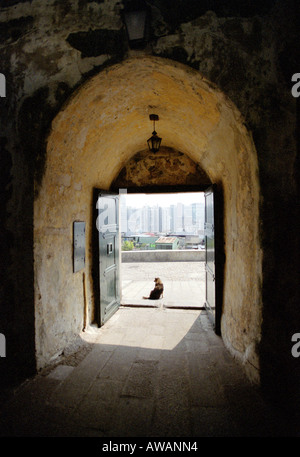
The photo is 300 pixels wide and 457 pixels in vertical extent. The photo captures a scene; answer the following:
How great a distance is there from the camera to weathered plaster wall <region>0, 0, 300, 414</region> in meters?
2.46

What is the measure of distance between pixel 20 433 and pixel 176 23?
4.20 m

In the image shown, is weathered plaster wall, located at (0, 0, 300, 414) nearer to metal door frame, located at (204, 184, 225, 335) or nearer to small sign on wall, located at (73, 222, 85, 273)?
small sign on wall, located at (73, 222, 85, 273)

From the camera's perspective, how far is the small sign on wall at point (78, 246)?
3.84m

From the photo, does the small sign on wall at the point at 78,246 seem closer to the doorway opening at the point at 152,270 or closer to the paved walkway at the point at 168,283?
the doorway opening at the point at 152,270

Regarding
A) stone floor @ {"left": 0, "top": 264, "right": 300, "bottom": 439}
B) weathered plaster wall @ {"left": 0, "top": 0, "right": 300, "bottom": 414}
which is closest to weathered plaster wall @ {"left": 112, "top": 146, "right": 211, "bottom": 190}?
weathered plaster wall @ {"left": 0, "top": 0, "right": 300, "bottom": 414}

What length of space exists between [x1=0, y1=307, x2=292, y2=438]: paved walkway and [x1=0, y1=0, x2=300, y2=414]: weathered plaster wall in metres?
0.38

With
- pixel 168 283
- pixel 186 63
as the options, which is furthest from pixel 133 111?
pixel 168 283

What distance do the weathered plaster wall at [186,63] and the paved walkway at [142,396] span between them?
380mm

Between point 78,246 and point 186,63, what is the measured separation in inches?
115

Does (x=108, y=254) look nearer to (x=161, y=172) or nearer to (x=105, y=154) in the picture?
(x=105, y=154)

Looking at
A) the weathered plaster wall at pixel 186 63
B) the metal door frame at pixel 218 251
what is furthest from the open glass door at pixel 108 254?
the metal door frame at pixel 218 251

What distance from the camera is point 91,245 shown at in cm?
459
